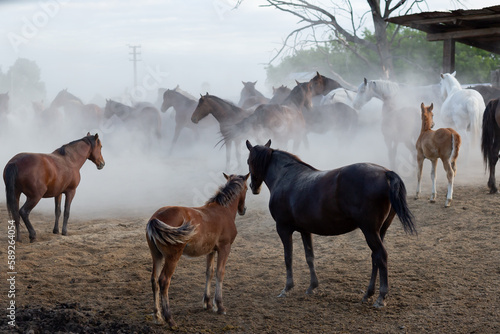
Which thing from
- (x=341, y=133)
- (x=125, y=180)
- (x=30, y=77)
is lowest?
(x=125, y=180)

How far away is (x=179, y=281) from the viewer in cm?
546

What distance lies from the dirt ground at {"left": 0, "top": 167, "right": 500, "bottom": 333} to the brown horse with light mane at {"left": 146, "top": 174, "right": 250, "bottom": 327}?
0.67ft

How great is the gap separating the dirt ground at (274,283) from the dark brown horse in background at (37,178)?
1.59 feet

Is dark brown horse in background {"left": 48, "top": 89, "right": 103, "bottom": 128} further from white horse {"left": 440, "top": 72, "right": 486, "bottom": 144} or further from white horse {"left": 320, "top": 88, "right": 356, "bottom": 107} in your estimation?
white horse {"left": 440, "top": 72, "right": 486, "bottom": 144}

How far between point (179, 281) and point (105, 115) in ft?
45.3

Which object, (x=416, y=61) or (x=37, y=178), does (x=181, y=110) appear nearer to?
(x=37, y=178)

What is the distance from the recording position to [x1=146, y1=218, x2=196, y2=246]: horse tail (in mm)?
3920

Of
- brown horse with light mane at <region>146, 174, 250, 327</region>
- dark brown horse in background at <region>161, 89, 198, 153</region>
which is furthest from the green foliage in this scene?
brown horse with light mane at <region>146, 174, 250, 327</region>

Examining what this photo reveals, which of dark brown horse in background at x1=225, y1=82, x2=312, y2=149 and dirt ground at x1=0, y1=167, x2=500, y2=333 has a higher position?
dark brown horse in background at x1=225, y1=82, x2=312, y2=149

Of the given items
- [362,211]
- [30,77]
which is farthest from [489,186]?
[30,77]

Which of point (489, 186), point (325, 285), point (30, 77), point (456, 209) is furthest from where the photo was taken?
point (30, 77)

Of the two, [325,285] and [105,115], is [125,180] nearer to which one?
[105,115]

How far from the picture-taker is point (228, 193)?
15.8 ft

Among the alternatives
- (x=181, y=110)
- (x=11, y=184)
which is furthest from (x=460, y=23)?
(x=11, y=184)
